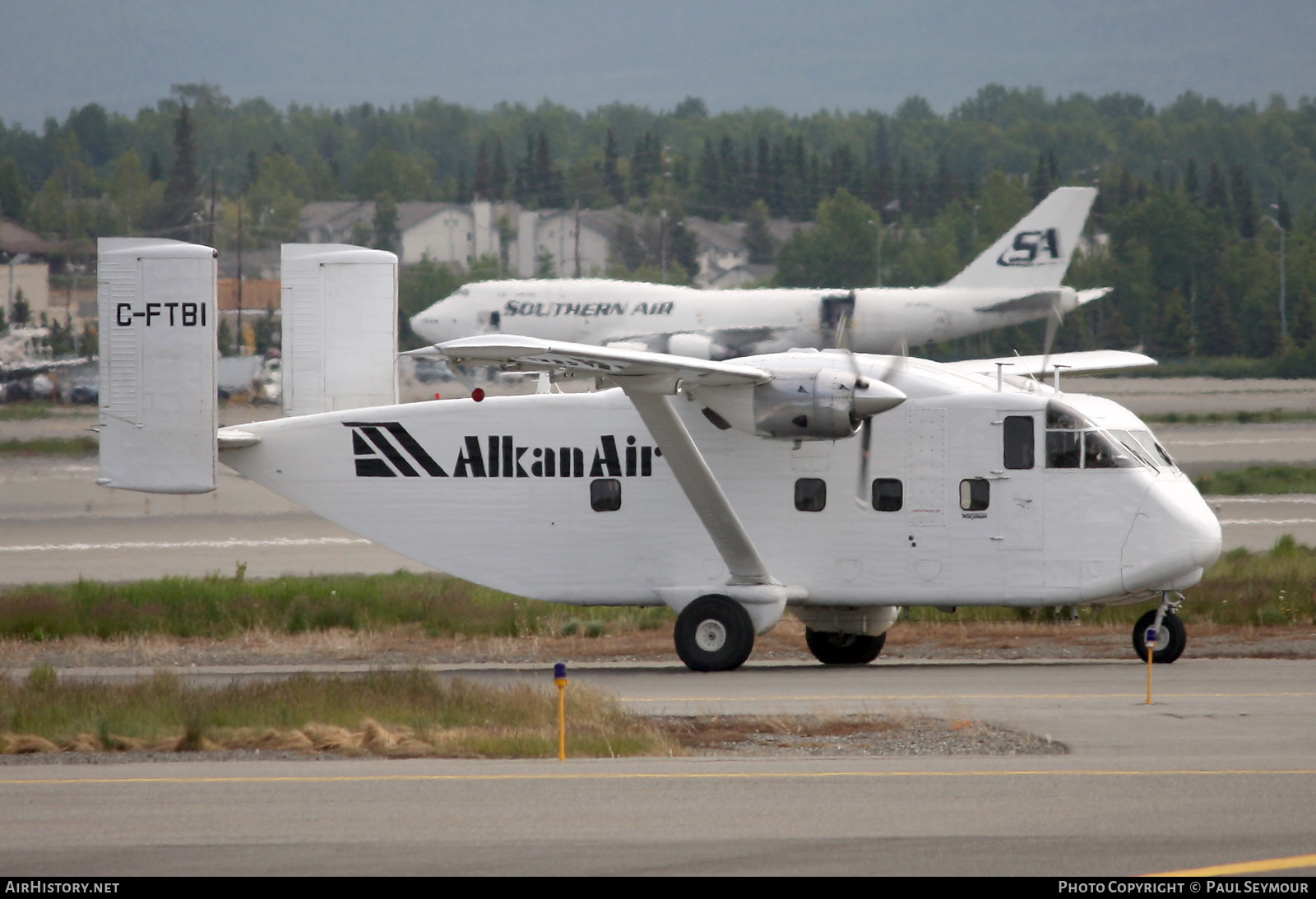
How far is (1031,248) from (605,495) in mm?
37629

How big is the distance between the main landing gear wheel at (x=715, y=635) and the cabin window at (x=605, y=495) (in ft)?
5.21

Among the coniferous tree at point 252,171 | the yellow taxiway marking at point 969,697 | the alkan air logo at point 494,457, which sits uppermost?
the coniferous tree at point 252,171

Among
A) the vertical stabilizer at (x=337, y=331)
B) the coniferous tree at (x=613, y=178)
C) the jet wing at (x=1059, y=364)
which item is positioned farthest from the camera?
the coniferous tree at (x=613, y=178)

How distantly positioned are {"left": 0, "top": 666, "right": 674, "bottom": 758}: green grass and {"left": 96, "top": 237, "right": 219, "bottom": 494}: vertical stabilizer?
10.9ft

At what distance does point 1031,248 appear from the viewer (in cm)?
5372

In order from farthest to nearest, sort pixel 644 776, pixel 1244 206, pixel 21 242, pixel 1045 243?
pixel 1244 206 < pixel 21 242 < pixel 1045 243 < pixel 644 776

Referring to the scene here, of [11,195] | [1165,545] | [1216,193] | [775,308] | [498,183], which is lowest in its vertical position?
[1165,545]

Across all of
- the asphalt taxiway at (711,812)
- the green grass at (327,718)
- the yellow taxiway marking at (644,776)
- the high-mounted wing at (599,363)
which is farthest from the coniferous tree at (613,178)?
the yellow taxiway marking at (644,776)

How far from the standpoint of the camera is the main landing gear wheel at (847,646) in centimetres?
1964

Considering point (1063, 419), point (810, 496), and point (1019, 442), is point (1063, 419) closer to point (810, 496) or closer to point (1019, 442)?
point (1019, 442)

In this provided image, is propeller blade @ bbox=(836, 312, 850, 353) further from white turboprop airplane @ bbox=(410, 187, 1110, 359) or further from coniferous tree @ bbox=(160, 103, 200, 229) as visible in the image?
coniferous tree @ bbox=(160, 103, 200, 229)

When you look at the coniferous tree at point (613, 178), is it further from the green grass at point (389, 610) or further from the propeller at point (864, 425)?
the propeller at point (864, 425)

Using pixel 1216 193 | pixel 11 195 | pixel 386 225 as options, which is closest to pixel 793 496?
pixel 11 195

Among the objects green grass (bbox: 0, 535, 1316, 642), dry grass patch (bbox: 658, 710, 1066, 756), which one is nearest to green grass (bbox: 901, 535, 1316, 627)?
green grass (bbox: 0, 535, 1316, 642)
